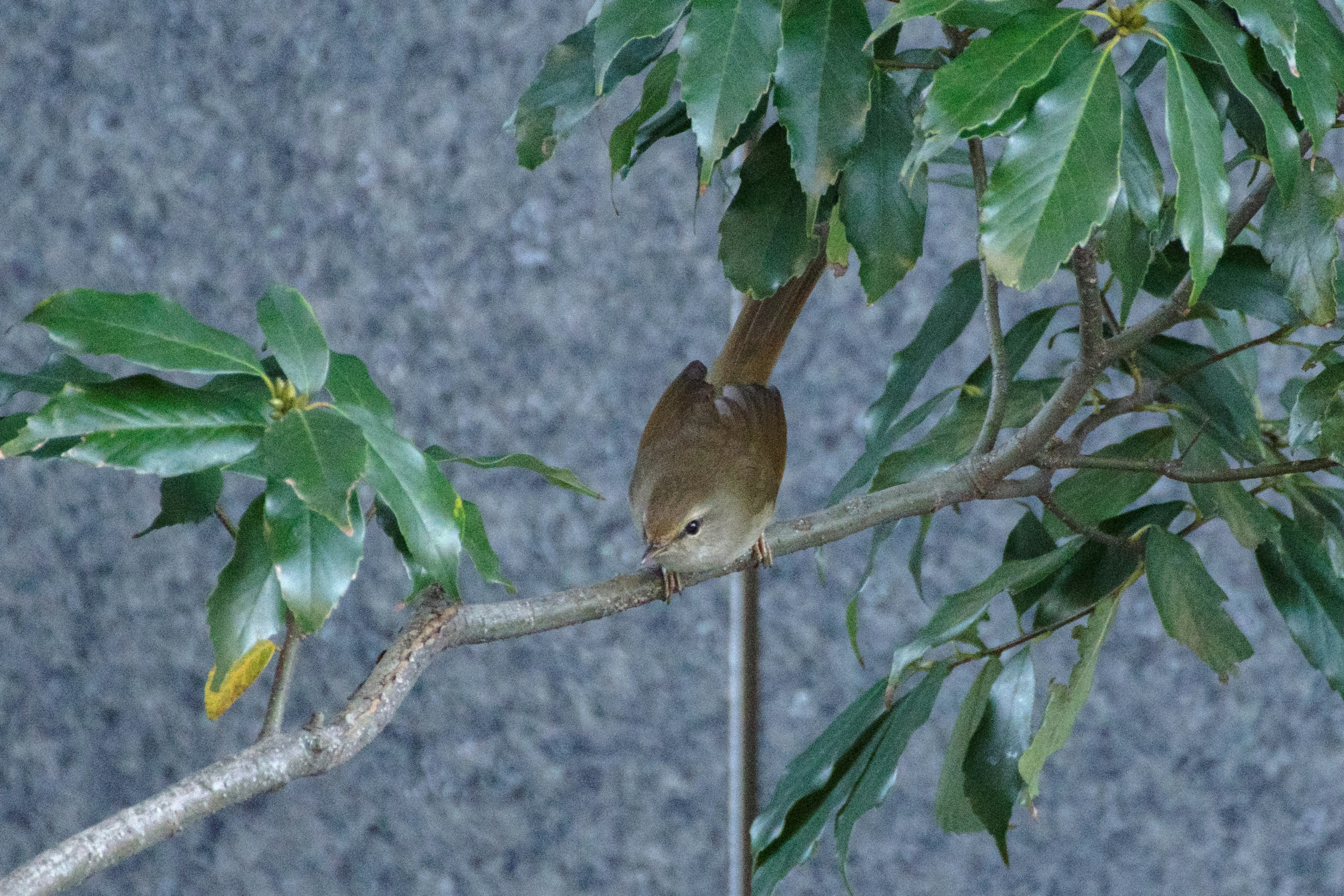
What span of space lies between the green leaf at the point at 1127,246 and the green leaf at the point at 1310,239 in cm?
7

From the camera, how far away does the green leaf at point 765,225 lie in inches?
26.1

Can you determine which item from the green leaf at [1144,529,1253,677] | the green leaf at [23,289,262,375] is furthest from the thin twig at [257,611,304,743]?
the green leaf at [1144,529,1253,677]

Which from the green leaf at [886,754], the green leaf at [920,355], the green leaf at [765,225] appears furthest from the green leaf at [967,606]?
the green leaf at [765,225]

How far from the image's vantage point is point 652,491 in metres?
1.00

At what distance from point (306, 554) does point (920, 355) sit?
53 cm

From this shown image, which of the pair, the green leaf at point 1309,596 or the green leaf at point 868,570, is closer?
the green leaf at point 1309,596

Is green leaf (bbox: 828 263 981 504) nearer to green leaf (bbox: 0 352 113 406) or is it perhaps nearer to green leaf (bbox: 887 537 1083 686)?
green leaf (bbox: 887 537 1083 686)

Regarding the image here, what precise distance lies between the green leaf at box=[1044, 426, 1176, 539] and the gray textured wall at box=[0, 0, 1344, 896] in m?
0.36

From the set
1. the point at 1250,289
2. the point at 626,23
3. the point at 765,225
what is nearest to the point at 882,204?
the point at 765,225

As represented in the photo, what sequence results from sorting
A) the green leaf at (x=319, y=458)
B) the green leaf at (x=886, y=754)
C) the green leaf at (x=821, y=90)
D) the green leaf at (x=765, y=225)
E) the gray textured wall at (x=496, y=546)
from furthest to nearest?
the gray textured wall at (x=496, y=546)
the green leaf at (x=886, y=754)
the green leaf at (x=765, y=225)
the green leaf at (x=821, y=90)
the green leaf at (x=319, y=458)

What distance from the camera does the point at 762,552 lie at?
0.89m

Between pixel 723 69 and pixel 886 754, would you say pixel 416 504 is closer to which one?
pixel 723 69

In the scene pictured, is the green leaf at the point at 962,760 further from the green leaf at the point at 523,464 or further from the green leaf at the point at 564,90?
the green leaf at the point at 564,90

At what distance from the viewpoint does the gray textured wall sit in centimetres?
128
